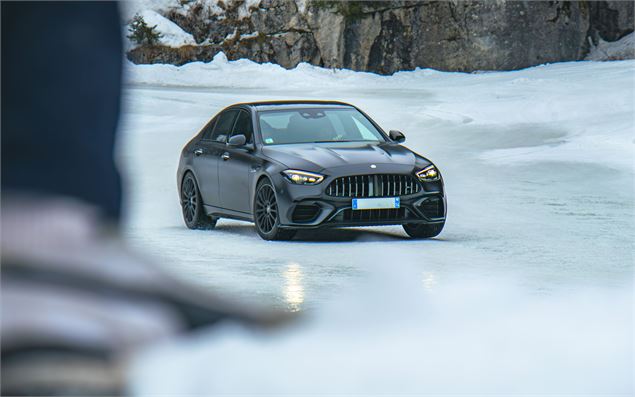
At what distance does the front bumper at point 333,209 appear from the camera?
13109 millimetres

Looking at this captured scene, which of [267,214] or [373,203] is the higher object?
[373,203]

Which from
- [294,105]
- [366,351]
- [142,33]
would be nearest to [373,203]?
[294,105]

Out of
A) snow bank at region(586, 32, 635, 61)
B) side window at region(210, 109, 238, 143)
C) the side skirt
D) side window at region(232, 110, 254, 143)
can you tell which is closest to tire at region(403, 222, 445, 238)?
the side skirt

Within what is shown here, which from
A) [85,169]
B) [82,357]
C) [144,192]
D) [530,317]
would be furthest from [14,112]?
[144,192]

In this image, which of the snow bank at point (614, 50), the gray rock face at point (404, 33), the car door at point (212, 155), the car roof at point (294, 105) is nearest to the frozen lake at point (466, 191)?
the car door at point (212, 155)

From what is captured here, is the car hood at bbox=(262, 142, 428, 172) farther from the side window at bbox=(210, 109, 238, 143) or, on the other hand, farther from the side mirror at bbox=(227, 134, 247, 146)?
the side window at bbox=(210, 109, 238, 143)

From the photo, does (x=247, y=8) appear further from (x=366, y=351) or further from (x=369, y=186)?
(x=366, y=351)

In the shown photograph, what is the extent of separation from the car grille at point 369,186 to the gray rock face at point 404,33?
36.2 metres

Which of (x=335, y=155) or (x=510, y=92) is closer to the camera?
(x=335, y=155)

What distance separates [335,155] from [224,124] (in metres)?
2.62

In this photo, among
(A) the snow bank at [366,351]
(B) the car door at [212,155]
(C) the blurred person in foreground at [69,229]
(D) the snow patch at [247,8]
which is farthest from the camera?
(D) the snow patch at [247,8]

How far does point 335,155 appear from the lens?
13547mm

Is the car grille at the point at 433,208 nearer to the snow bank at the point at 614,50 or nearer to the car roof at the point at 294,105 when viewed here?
the car roof at the point at 294,105

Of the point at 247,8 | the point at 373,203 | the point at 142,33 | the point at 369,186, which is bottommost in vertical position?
the point at 142,33
